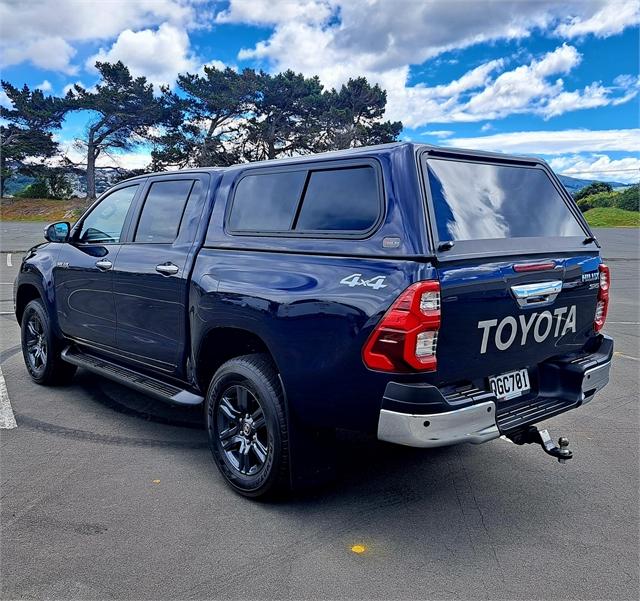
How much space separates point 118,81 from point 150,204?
4557 cm

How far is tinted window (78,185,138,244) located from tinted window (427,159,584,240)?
2.72m

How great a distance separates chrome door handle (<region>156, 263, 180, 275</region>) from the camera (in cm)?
411

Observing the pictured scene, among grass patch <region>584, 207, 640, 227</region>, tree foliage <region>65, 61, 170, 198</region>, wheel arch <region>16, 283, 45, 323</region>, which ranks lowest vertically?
grass patch <region>584, 207, 640, 227</region>

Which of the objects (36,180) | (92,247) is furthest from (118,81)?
(92,247)

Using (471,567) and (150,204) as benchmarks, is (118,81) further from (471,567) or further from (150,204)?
(471,567)

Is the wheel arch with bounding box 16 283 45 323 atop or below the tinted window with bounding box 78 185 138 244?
below

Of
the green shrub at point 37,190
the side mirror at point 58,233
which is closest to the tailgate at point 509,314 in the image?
the side mirror at point 58,233

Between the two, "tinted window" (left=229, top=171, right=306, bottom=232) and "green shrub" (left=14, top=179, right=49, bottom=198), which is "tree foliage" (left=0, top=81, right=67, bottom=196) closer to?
"green shrub" (left=14, top=179, right=49, bottom=198)

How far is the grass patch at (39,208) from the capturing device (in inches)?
1775

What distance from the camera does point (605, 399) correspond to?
5.53m

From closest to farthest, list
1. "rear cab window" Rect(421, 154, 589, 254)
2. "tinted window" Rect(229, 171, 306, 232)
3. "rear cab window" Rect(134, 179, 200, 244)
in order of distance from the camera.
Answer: "rear cab window" Rect(421, 154, 589, 254) → "tinted window" Rect(229, 171, 306, 232) → "rear cab window" Rect(134, 179, 200, 244)

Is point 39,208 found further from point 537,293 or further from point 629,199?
point 537,293

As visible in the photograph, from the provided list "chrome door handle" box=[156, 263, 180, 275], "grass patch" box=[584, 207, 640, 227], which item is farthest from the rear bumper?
"grass patch" box=[584, 207, 640, 227]

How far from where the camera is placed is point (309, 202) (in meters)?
3.52
